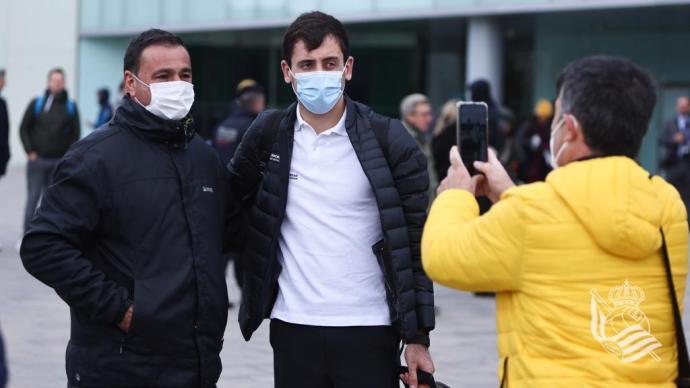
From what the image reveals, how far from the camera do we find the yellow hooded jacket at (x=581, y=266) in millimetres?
3258

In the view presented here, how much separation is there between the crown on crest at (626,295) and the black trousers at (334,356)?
1363 mm

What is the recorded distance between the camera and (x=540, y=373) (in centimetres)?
333

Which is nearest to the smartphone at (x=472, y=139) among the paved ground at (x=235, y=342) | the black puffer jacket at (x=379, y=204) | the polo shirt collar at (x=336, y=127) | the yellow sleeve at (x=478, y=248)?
the yellow sleeve at (x=478, y=248)

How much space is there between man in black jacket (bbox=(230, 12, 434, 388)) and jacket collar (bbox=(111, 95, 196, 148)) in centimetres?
39

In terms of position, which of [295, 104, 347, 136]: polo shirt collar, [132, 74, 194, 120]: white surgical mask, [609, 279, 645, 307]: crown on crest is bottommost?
[609, 279, 645, 307]: crown on crest

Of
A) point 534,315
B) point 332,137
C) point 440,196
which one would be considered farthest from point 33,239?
point 534,315

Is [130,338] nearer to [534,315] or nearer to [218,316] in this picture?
[218,316]

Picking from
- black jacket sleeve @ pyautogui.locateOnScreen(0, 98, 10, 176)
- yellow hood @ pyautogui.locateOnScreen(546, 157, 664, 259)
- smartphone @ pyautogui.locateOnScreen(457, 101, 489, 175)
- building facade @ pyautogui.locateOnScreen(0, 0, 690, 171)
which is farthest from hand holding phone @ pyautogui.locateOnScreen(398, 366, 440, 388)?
building facade @ pyautogui.locateOnScreen(0, 0, 690, 171)

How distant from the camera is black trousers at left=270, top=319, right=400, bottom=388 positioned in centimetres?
449

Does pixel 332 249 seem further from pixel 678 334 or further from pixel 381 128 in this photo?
pixel 678 334

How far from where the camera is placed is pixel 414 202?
14.9ft

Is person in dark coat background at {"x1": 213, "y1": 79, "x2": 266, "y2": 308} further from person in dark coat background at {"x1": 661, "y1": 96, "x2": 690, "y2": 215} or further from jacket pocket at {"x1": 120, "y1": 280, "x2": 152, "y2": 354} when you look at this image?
→ person in dark coat background at {"x1": 661, "y1": 96, "x2": 690, "y2": 215}

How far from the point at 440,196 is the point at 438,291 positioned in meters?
9.07

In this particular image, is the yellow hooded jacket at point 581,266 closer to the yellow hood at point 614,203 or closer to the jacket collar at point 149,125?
the yellow hood at point 614,203
